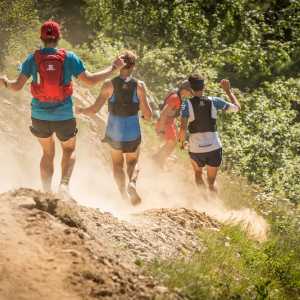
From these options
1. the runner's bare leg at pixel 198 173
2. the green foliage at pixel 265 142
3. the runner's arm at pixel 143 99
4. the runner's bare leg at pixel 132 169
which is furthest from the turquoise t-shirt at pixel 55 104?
the green foliage at pixel 265 142

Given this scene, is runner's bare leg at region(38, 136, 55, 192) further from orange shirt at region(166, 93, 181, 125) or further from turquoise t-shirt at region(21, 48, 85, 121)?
orange shirt at region(166, 93, 181, 125)

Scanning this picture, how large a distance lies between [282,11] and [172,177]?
12704 mm

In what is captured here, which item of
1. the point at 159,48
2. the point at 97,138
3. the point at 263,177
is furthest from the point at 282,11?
the point at 97,138

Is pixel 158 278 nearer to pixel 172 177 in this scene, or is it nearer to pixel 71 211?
pixel 71 211

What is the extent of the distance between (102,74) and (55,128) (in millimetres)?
882

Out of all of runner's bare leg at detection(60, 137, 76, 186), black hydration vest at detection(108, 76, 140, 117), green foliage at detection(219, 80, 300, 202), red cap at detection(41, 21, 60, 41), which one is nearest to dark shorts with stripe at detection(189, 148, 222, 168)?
black hydration vest at detection(108, 76, 140, 117)

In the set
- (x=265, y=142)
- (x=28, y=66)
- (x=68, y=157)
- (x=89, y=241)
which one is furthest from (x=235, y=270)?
(x=265, y=142)

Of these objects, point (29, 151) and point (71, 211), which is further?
point (29, 151)

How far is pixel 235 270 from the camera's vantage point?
6492 mm

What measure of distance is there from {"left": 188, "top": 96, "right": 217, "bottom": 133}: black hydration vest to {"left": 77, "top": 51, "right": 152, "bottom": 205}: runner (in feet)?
2.15

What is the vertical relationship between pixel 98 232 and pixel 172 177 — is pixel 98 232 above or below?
above

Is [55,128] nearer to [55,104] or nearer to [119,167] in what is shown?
[55,104]

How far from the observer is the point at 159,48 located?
19.0 m

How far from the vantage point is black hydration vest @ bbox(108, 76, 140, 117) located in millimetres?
7766
